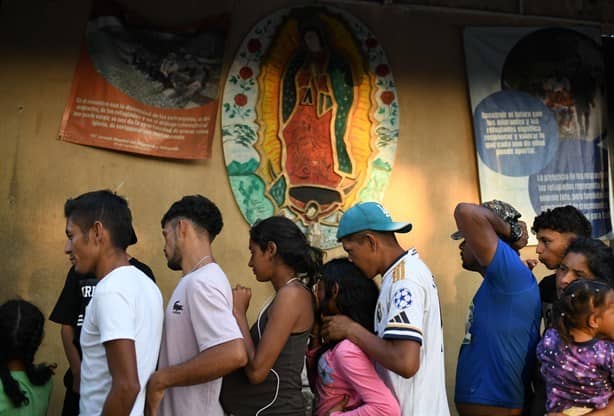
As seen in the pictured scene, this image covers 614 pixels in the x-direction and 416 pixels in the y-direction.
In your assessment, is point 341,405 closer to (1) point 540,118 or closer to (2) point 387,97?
(2) point 387,97

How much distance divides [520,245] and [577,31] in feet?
12.7

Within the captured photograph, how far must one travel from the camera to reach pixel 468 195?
728 cm

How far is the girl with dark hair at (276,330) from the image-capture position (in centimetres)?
369

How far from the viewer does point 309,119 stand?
6.88 metres

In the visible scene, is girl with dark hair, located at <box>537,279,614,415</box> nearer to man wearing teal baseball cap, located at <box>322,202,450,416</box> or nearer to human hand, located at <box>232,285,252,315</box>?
man wearing teal baseball cap, located at <box>322,202,450,416</box>

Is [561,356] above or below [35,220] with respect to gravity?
below

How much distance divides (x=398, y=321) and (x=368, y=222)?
50cm

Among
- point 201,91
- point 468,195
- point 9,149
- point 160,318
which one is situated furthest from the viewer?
point 468,195

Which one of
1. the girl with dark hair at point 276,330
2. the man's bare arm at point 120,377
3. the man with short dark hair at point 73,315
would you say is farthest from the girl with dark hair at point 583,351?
the man with short dark hair at point 73,315

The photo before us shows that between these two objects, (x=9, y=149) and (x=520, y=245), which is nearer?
(x=520, y=245)

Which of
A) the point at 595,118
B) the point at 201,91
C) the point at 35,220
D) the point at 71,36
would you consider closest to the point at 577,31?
the point at 595,118

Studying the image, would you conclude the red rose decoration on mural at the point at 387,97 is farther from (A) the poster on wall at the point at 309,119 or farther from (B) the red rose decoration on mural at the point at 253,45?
(B) the red rose decoration on mural at the point at 253,45

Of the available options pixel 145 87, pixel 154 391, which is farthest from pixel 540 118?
pixel 154 391

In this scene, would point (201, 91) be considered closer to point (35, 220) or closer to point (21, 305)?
point (35, 220)
